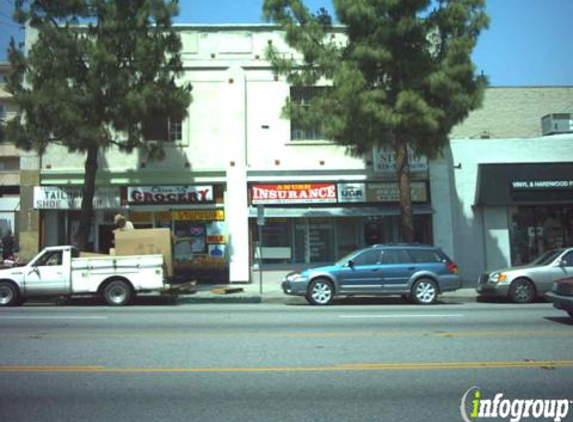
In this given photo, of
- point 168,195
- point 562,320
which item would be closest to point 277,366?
point 562,320

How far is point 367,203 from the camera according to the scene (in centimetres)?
2102

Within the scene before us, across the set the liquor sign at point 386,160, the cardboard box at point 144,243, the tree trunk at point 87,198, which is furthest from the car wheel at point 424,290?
the tree trunk at point 87,198

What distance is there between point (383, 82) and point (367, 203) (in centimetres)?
510

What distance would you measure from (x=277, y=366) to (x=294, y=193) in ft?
45.8

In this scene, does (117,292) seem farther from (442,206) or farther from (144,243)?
(442,206)

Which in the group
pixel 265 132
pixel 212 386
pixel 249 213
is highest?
pixel 265 132

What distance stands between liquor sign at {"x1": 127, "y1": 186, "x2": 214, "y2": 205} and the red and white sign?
5.95 feet

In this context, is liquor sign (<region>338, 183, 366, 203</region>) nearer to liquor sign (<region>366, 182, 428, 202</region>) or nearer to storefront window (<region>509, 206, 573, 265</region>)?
liquor sign (<region>366, 182, 428, 202</region>)

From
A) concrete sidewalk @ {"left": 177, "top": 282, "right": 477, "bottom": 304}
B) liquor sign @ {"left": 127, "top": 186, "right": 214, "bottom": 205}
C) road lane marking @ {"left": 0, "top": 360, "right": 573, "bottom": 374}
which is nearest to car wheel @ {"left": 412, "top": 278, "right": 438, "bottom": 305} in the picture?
concrete sidewalk @ {"left": 177, "top": 282, "right": 477, "bottom": 304}

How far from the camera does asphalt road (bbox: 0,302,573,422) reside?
543cm

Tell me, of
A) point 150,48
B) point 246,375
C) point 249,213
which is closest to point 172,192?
point 249,213

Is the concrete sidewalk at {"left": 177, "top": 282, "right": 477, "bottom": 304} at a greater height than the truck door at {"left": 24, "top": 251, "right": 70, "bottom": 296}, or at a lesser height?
lesser

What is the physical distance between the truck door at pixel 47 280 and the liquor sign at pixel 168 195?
5493 mm

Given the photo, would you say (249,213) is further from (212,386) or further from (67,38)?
(212,386)
